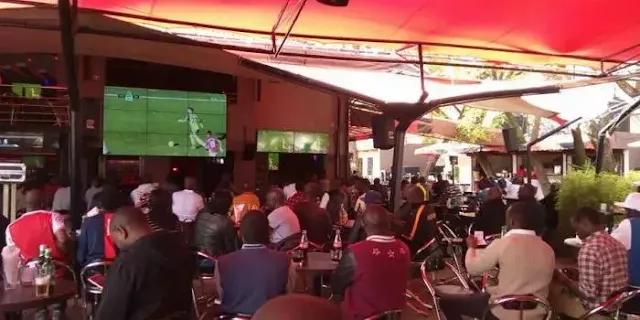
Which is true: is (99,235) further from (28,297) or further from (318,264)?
(318,264)

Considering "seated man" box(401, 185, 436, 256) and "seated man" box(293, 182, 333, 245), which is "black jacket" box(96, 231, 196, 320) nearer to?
"seated man" box(293, 182, 333, 245)

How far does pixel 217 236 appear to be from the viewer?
7047 mm

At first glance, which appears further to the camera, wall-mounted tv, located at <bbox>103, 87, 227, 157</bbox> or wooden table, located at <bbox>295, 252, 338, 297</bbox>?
wall-mounted tv, located at <bbox>103, 87, 227, 157</bbox>

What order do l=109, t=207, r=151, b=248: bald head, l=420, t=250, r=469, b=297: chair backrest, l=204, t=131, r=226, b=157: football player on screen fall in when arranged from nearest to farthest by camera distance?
1. l=109, t=207, r=151, b=248: bald head
2. l=420, t=250, r=469, b=297: chair backrest
3. l=204, t=131, r=226, b=157: football player on screen

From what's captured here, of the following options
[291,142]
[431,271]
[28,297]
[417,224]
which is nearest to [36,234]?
[28,297]

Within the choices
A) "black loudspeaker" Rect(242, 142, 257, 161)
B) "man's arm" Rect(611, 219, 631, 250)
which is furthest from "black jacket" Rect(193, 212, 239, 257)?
"black loudspeaker" Rect(242, 142, 257, 161)

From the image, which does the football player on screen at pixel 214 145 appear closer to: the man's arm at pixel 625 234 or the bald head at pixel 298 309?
the man's arm at pixel 625 234

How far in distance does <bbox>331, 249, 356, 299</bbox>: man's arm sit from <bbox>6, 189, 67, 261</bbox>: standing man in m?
2.68

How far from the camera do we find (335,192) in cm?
1083

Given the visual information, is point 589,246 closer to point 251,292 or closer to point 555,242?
point 251,292

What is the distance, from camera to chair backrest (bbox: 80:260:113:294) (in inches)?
218

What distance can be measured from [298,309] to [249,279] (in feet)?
8.94

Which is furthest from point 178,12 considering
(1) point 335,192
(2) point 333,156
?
(2) point 333,156

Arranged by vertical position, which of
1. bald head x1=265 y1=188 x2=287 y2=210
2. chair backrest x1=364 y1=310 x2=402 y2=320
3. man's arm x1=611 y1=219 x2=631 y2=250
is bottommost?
chair backrest x1=364 y1=310 x2=402 y2=320
